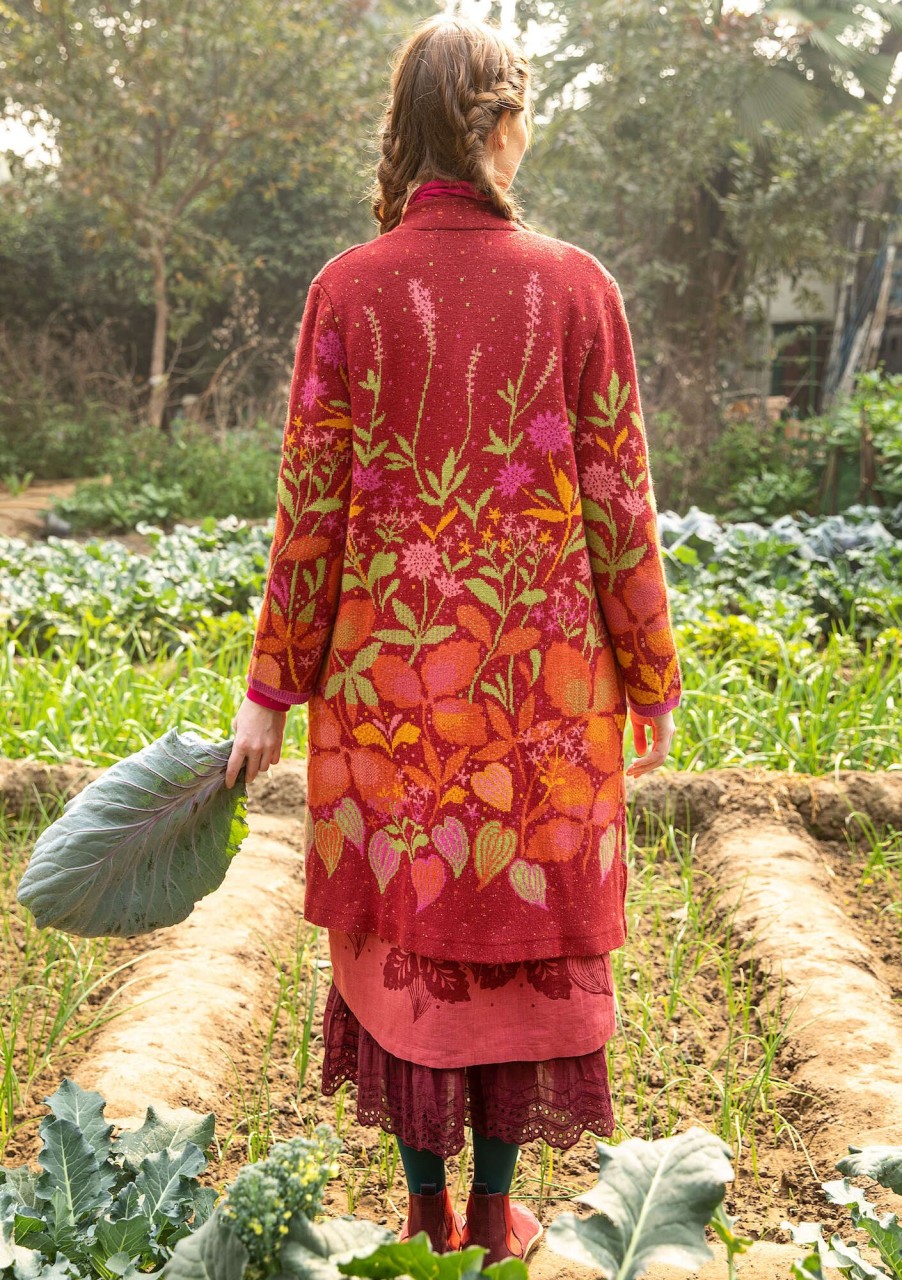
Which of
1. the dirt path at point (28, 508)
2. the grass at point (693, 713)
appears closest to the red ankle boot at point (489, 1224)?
the grass at point (693, 713)

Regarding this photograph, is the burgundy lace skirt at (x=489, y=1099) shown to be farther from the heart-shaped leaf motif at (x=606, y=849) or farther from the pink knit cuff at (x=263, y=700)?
the pink knit cuff at (x=263, y=700)

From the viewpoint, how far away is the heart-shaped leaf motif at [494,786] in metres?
1.50

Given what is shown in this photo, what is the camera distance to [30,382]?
11.7 meters

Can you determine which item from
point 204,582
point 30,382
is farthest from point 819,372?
point 204,582

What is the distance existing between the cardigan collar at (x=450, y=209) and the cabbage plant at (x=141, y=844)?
29.9 inches

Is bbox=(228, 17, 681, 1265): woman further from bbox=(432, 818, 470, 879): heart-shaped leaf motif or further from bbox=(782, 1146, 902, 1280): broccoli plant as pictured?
bbox=(782, 1146, 902, 1280): broccoli plant

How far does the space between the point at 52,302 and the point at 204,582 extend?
952 centimetres

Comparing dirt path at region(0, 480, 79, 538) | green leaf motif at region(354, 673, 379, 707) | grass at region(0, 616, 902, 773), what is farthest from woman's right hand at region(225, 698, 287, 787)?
dirt path at region(0, 480, 79, 538)

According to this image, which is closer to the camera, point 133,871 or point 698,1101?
point 133,871

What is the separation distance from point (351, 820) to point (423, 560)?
14.6 inches

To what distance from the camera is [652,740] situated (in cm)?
167

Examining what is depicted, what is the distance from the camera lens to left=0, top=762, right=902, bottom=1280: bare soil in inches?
77.8

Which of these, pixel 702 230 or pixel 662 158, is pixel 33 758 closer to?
pixel 662 158

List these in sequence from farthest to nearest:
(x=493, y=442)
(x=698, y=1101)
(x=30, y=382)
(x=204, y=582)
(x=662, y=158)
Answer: (x=30, y=382) < (x=662, y=158) < (x=204, y=582) < (x=698, y=1101) < (x=493, y=442)
